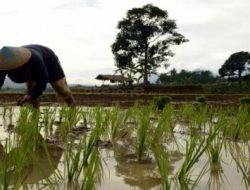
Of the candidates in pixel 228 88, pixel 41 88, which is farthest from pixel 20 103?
pixel 228 88

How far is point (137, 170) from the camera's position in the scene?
2.10 metres

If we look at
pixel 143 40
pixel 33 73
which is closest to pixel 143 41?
pixel 143 40

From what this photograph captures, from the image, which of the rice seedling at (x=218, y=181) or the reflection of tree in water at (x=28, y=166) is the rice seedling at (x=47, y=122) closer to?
the reflection of tree in water at (x=28, y=166)

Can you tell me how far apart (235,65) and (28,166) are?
34062mm

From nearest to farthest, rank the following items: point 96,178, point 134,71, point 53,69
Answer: point 96,178 < point 53,69 < point 134,71

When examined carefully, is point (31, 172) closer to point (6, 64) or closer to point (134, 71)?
point (6, 64)

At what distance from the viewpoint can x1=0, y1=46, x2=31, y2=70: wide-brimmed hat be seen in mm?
3799

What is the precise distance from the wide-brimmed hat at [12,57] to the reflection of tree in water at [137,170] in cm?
161

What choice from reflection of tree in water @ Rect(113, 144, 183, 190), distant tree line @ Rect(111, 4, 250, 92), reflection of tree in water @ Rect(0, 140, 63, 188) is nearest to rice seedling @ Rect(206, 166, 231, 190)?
reflection of tree in water @ Rect(113, 144, 183, 190)

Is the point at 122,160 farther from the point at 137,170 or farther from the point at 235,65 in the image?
the point at 235,65

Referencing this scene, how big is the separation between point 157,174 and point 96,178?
307 millimetres

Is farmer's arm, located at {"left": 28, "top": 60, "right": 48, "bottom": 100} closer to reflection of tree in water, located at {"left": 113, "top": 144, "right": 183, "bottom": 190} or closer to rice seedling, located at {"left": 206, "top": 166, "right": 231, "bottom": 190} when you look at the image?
reflection of tree in water, located at {"left": 113, "top": 144, "right": 183, "bottom": 190}

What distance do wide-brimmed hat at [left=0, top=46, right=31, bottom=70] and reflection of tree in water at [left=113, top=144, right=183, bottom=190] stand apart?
5.28 feet

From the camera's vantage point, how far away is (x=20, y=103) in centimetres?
371
